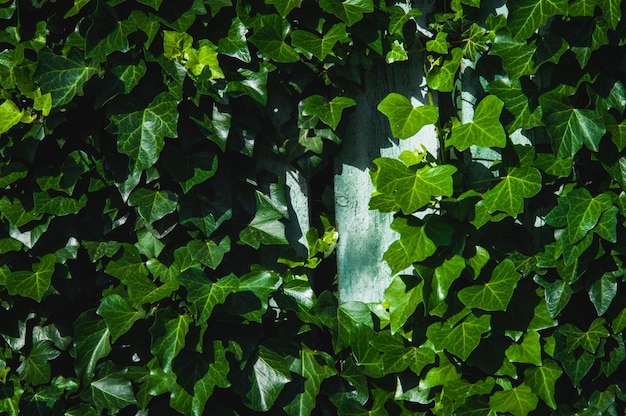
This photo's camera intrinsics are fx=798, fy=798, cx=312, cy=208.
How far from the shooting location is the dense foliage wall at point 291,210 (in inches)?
83.0

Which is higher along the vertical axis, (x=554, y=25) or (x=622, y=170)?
(x=554, y=25)

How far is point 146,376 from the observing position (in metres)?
2.29

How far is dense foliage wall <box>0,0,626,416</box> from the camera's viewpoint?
211 cm

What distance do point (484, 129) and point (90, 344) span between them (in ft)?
4.11

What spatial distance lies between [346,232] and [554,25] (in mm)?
802

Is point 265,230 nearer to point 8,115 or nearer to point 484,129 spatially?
point 484,129

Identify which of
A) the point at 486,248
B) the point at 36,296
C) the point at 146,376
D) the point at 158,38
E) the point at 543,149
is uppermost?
the point at 158,38

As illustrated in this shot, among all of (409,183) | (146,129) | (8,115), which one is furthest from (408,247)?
(8,115)

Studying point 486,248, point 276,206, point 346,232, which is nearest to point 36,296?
point 276,206

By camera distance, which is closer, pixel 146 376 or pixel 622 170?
pixel 622 170

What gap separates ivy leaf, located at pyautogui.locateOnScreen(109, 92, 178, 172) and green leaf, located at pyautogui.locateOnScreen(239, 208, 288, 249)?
333mm

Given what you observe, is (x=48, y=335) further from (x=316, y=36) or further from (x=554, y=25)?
(x=554, y=25)

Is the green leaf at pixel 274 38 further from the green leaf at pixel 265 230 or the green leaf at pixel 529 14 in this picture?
the green leaf at pixel 529 14

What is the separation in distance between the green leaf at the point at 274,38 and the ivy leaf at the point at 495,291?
79 cm
